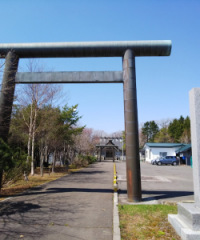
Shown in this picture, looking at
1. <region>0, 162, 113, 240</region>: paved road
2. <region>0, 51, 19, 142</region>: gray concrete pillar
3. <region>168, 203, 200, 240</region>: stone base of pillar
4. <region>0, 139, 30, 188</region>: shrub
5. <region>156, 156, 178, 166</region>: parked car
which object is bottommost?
<region>156, 156, 178, 166</region>: parked car

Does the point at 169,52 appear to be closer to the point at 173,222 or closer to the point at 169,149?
the point at 173,222

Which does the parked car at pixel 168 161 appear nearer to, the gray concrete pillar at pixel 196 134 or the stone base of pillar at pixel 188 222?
the stone base of pillar at pixel 188 222

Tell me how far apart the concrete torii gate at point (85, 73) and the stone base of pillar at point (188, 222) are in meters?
3.14

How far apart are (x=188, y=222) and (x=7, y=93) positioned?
781 centimetres

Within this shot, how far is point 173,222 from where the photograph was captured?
16.7ft

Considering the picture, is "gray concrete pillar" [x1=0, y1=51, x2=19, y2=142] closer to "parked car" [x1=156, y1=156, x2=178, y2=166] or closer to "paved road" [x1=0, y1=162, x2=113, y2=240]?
"paved road" [x1=0, y1=162, x2=113, y2=240]

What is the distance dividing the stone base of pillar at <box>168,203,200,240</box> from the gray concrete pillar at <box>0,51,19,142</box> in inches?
274

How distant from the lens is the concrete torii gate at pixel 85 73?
26.5 ft

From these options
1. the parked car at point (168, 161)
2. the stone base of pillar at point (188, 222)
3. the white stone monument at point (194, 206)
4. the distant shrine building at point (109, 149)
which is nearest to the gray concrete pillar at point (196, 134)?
the white stone monument at point (194, 206)

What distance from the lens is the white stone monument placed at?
4.18 metres

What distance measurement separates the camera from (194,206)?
4.71 m

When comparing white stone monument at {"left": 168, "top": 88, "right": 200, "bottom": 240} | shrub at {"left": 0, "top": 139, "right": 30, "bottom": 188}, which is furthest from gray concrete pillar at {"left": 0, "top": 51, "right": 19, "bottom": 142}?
white stone monument at {"left": 168, "top": 88, "right": 200, "bottom": 240}

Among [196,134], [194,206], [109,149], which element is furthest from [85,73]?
[109,149]

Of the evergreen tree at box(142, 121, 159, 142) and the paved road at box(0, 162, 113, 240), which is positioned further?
the evergreen tree at box(142, 121, 159, 142)
